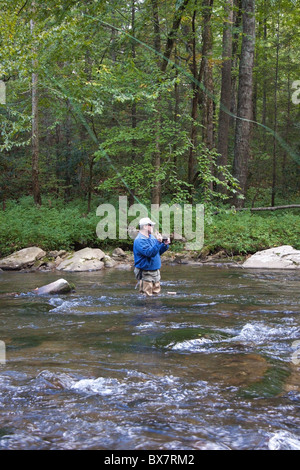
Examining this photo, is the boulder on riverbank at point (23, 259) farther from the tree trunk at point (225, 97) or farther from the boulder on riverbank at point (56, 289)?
the tree trunk at point (225, 97)

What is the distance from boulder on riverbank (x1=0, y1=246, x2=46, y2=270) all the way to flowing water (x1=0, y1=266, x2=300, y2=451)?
561cm

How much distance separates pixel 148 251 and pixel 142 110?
1358 centimetres

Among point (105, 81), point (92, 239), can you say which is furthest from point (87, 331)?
point (92, 239)

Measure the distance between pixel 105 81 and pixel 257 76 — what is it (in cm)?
1367

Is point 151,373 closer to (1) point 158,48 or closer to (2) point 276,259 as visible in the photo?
(2) point 276,259

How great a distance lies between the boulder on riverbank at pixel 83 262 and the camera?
560 inches

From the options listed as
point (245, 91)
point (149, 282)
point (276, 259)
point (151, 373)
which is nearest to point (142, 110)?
point (245, 91)

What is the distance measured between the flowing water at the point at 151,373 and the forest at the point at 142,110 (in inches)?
233

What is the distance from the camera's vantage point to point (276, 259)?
554 inches

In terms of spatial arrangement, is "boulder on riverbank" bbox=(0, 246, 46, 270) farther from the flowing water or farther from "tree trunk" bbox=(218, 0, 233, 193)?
"tree trunk" bbox=(218, 0, 233, 193)

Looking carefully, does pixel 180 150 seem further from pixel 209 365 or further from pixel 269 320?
pixel 209 365

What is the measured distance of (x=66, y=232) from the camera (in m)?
16.4

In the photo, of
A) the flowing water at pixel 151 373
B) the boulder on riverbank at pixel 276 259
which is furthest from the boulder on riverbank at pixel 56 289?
the boulder on riverbank at pixel 276 259

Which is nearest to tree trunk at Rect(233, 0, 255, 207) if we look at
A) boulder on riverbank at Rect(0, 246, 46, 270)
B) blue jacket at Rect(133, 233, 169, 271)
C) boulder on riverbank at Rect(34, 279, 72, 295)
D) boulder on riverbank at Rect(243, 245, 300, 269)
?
boulder on riverbank at Rect(243, 245, 300, 269)
